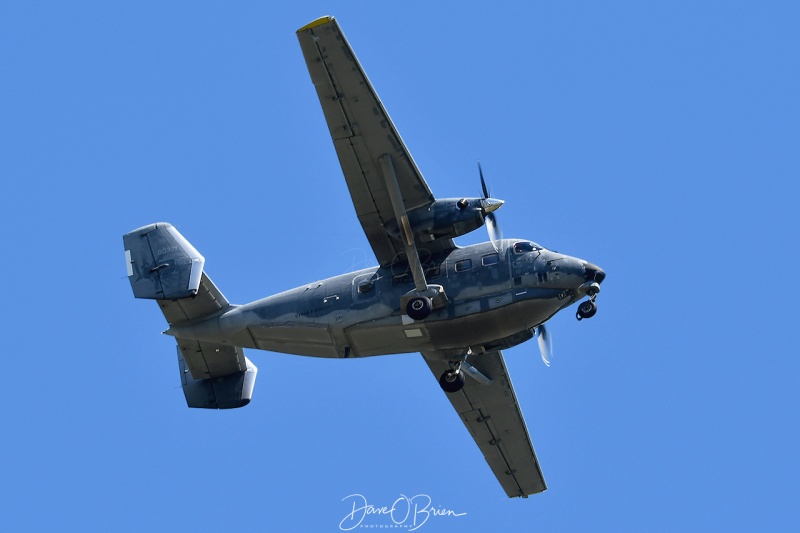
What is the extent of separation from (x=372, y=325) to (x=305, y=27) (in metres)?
7.02

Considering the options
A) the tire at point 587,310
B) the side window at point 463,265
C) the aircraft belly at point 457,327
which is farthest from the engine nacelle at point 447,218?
the tire at point 587,310

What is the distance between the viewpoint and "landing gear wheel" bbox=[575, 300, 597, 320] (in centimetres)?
2875

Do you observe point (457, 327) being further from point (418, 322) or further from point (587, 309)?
point (587, 309)

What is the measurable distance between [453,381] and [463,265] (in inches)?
128

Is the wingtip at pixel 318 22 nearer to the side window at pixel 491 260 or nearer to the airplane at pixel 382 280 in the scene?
the airplane at pixel 382 280

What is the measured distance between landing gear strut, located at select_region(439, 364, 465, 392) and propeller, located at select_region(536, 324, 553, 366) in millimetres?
2458

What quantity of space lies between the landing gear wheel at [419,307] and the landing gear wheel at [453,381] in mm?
2708

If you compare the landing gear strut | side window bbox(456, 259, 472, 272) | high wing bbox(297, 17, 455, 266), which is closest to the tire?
side window bbox(456, 259, 472, 272)

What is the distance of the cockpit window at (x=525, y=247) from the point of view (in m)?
29.1

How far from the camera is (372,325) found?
2956 centimetres

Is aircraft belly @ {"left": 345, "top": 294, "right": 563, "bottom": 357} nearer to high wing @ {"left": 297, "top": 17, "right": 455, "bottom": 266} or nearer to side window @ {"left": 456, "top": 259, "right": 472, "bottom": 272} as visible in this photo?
side window @ {"left": 456, "top": 259, "right": 472, "bottom": 272}

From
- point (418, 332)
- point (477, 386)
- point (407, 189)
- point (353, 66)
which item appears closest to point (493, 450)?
point (477, 386)

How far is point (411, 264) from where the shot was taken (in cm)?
2889

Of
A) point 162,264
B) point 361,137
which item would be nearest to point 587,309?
point 361,137
